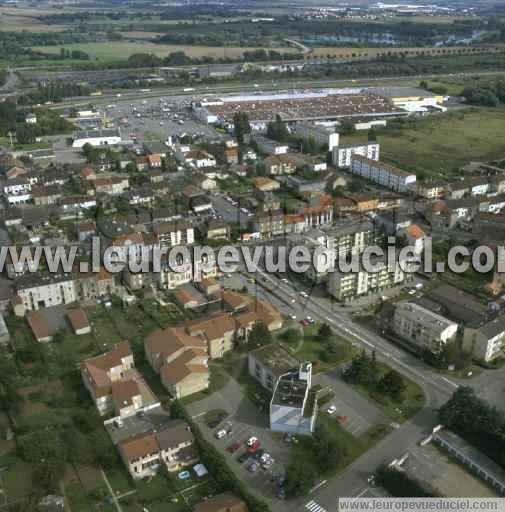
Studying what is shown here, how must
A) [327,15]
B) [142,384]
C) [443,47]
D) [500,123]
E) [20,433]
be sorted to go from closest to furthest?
[20,433] < [142,384] < [500,123] < [443,47] < [327,15]

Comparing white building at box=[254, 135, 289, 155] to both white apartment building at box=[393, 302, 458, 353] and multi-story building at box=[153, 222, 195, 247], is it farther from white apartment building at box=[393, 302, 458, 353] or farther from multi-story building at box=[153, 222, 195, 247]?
white apartment building at box=[393, 302, 458, 353]

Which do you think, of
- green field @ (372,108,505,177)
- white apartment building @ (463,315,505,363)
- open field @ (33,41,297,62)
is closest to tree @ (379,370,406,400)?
white apartment building @ (463,315,505,363)

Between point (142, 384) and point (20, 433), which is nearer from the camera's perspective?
point (20, 433)

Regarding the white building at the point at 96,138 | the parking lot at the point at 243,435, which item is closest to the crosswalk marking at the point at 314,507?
the parking lot at the point at 243,435

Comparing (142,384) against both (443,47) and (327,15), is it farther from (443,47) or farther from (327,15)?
(327,15)

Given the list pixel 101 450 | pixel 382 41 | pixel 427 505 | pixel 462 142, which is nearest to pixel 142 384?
pixel 101 450

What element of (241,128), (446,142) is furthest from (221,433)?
(446,142)

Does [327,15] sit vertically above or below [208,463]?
above
